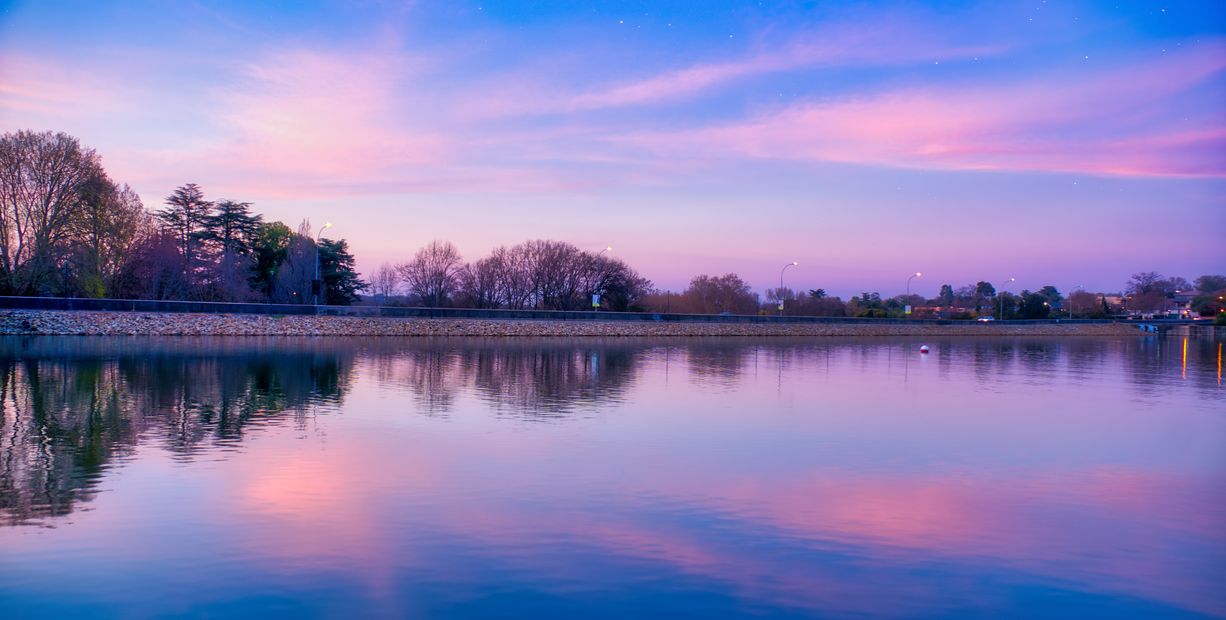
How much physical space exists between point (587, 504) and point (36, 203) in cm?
5240

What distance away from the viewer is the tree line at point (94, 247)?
159 ft

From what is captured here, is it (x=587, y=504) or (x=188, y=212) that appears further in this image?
(x=188, y=212)

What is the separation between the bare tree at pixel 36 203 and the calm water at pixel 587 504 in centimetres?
3181

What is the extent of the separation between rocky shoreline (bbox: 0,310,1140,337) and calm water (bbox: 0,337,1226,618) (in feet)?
80.6

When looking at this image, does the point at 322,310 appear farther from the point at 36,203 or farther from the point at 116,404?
the point at 116,404

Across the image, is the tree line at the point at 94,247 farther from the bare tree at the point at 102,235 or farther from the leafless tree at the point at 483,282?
the leafless tree at the point at 483,282

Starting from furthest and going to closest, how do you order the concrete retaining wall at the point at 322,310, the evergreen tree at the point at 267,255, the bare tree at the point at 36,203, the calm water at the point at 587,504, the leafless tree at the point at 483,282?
the leafless tree at the point at 483,282 < the evergreen tree at the point at 267,255 < the bare tree at the point at 36,203 < the concrete retaining wall at the point at 322,310 < the calm water at the point at 587,504

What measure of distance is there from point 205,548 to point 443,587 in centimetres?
267

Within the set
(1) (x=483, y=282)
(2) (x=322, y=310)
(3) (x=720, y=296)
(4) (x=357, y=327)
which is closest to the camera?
(4) (x=357, y=327)

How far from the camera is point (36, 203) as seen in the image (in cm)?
4922

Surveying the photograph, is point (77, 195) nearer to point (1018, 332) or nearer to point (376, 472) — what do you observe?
point (376, 472)

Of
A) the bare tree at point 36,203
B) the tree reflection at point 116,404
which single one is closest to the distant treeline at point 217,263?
the bare tree at point 36,203

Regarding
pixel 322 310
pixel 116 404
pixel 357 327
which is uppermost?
pixel 322 310

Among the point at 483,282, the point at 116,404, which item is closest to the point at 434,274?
the point at 483,282
